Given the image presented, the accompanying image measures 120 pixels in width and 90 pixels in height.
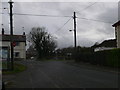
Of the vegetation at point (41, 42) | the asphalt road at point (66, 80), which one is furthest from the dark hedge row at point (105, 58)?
the vegetation at point (41, 42)

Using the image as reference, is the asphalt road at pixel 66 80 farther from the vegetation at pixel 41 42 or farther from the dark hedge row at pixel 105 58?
the vegetation at pixel 41 42

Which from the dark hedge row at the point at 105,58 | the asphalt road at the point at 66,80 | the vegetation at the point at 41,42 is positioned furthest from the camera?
the vegetation at the point at 41,42

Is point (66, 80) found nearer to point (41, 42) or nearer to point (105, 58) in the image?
point (105, 58)

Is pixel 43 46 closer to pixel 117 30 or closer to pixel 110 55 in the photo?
pixel 117 30

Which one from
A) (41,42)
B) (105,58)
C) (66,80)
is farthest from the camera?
(41,42)

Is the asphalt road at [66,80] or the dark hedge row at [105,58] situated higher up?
the dark hedge row at [105,58]

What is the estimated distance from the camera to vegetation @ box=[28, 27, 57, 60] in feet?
317

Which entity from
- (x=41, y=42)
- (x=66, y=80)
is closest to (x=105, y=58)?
(x=66, y=80)

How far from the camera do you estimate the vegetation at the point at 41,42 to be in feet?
317

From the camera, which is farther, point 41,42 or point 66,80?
point 41,42

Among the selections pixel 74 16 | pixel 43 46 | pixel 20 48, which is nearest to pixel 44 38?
pixel 43 46

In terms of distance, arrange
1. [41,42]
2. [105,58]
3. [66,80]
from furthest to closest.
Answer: [41,42], [105,58], [66,80]

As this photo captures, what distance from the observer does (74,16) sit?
4897 centimetres

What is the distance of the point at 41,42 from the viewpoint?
97688 mm
